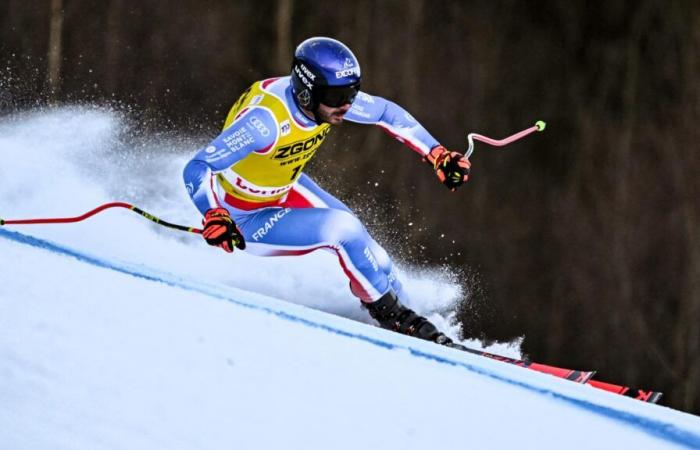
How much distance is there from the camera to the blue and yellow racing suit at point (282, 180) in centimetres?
205

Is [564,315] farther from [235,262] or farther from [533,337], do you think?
[235,262]

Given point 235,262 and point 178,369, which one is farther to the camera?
point 235,262

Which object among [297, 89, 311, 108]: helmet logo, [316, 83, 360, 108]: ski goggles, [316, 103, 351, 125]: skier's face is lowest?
[316, 103, 351, 125]: skier's face

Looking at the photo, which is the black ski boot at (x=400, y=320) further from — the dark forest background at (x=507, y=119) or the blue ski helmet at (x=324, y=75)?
the dark forest background at (x=507, y=119)

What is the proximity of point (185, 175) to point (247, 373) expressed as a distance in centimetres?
76

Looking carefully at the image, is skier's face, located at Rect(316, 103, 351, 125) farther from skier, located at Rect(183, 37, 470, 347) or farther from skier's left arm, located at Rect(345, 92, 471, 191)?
skier's left arm, located at Rect(345, 92, 471, 191)

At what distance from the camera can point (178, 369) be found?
137cm

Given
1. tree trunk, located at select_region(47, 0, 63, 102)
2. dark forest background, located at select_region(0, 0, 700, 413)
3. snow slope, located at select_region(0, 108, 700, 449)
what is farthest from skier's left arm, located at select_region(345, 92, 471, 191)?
tree trunk, located at select_region(47, 0, 63, 102)

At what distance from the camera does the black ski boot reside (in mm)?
2271

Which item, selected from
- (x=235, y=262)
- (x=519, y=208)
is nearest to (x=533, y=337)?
(x=519, y=208)

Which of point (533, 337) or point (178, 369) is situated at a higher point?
point (178, 369)

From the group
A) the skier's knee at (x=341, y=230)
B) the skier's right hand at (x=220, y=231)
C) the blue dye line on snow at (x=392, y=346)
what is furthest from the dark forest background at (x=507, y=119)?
the blue dye line on snow at (x=392, y=346)

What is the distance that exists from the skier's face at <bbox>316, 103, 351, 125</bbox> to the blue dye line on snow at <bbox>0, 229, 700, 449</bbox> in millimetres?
567

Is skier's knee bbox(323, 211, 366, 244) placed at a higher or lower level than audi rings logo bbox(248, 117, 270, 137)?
lower
